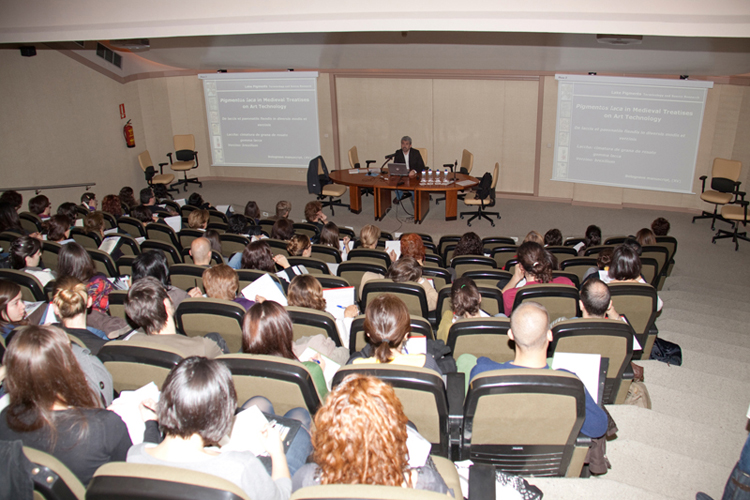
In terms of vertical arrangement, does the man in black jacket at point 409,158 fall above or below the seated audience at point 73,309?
above

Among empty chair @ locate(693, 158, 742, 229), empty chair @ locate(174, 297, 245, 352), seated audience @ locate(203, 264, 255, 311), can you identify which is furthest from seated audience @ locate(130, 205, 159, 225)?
empty chair @ locate(693, 158, 742, 229)

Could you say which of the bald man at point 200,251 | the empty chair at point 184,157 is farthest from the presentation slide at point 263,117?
the bald man at point 200,251

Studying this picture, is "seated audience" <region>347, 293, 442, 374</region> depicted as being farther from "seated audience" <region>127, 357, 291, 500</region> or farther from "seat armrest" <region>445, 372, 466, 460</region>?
"seated audience" <region>127, 357, 291, 500</region>

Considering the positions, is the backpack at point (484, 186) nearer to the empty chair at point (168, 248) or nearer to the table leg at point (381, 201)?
the table leg at point (381, 201)

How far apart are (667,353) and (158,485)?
3.79m

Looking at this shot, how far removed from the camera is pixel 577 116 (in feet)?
31.4

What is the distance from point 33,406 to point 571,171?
31.5 ft

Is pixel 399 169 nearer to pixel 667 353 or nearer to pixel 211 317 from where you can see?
pixel 667 353

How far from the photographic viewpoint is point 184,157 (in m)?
11.4

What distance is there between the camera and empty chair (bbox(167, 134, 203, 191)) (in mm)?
11250

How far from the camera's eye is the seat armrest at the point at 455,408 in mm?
2416

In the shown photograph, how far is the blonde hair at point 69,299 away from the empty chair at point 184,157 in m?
8.79

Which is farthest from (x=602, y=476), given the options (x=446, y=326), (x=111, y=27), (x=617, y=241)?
(x=111, y=27)

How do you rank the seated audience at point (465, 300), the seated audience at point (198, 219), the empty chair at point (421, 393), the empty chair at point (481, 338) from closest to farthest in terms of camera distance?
the empty chair at point (421, 393) → the empty chair at point (481, 338) → the seated audience at point (465, 300) → the seated audience at point (198, 219)
